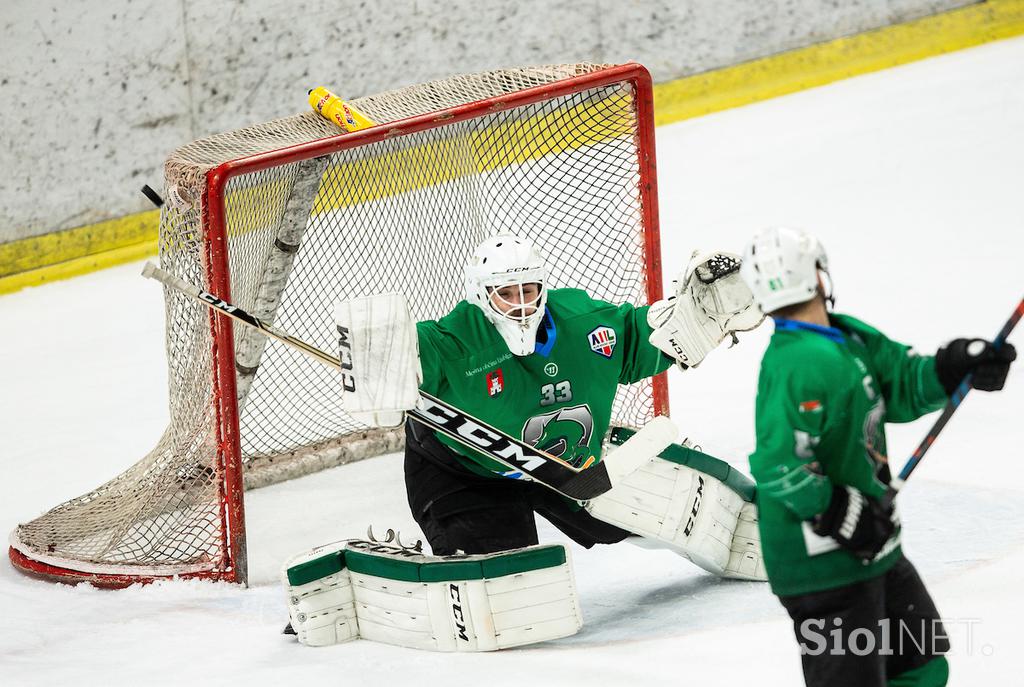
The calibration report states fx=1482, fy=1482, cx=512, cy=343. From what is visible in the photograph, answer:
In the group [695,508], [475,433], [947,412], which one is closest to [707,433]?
[695,508]

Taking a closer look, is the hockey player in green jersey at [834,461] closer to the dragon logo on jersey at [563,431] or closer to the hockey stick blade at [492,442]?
the hockey stick blade at [492,442]

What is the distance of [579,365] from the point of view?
3424mm

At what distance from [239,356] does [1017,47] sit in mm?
5026

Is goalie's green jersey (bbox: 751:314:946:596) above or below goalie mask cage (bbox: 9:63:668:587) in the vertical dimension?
below

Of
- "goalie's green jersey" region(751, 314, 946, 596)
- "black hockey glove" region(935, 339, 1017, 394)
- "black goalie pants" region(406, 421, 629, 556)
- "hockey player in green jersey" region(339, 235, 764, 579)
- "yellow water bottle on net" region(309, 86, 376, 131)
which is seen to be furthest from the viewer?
"yellow water bottle on net" region(309, 86, 376, 131)

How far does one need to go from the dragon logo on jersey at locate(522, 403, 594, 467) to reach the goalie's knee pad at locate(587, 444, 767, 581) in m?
0.13

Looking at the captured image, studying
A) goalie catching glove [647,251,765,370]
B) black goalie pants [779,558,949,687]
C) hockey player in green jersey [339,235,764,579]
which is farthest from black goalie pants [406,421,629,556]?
black goalie pants [779,558,949,687]

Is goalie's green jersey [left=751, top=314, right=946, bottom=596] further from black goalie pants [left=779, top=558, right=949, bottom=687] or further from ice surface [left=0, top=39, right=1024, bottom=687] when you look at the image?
ice surface [left=0, top=39, right=1024, bottom=687]

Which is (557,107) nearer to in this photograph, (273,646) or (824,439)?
(273,646)

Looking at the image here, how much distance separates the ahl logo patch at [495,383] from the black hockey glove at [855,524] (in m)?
1.20

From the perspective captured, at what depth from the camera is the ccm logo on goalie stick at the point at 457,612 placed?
322 cm

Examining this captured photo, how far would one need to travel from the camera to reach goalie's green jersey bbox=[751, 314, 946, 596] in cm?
227

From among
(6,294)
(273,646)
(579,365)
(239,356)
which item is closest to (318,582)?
(273,646)

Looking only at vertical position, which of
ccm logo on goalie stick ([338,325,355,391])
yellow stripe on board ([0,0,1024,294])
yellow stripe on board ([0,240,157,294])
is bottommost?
ccm logo on goalie stick ([338,325,355,391])
